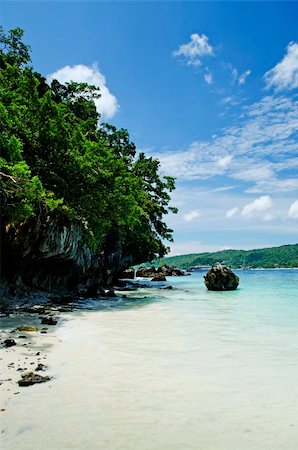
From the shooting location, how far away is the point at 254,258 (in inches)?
6535

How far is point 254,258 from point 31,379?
16943 centimetres

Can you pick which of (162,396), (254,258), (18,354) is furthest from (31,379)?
(254,258)

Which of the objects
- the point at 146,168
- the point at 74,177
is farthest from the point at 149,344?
the point at 146,168

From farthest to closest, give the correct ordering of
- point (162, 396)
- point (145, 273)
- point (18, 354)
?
point (145, 273), point (18, 354), point (162, 396)

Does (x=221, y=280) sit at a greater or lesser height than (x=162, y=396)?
greater

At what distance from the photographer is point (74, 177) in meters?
15.8

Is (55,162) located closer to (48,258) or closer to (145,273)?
(48,258)

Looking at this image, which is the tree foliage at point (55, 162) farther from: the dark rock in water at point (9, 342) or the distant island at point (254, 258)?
the distant island at point (254, 258)

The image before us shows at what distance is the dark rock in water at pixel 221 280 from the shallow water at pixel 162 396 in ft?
63.3

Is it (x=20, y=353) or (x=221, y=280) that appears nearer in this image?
(x=20, y=353)

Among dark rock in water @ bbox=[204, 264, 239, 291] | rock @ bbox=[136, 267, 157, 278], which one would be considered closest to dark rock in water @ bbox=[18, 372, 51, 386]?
dark rock in water @ bbox=[204, 264, 239, 291]

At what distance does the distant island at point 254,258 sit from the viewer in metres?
141

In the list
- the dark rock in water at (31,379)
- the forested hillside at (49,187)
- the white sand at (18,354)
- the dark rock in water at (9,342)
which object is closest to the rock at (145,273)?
the forested hillside at (49,187)

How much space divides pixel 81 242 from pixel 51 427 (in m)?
15.6
